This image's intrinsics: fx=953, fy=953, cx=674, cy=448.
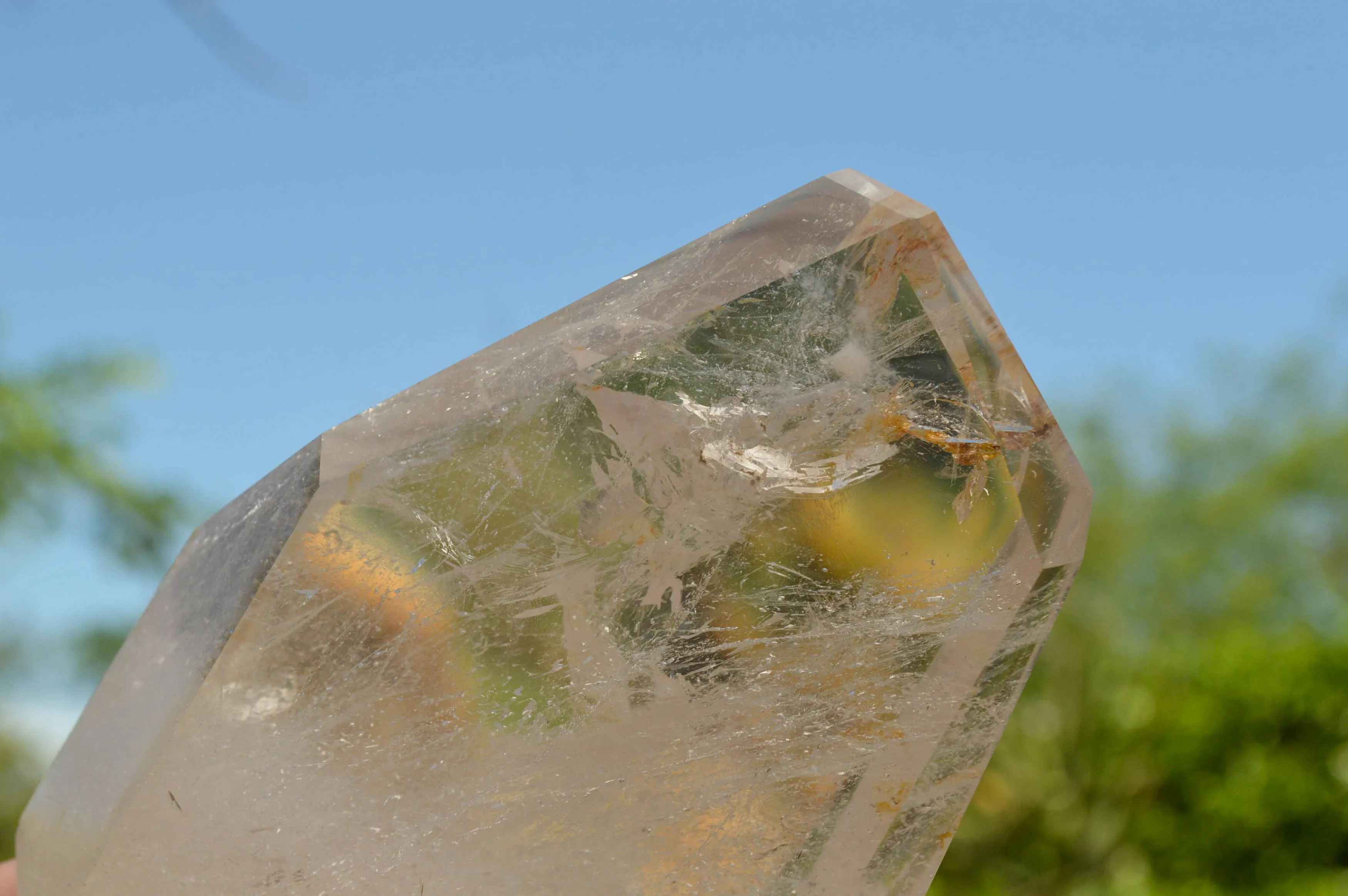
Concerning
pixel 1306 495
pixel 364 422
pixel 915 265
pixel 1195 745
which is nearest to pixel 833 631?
pixel 915 265

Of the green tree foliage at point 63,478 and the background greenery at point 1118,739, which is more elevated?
the green tree foliage at point 63,478

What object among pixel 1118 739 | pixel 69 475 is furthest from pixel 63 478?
pixel 1118 739

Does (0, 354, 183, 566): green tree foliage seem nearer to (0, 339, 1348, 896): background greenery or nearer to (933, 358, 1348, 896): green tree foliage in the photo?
(0, 339, 1348, 896): background greenery

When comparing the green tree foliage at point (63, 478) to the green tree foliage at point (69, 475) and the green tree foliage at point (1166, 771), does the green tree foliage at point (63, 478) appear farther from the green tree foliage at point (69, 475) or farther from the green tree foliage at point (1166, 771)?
the green tree foliage at point (1166, 771)

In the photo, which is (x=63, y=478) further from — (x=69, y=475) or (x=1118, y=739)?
(x=1118, y=739)

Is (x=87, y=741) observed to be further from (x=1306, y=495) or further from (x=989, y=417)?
(x=1306, y=495)

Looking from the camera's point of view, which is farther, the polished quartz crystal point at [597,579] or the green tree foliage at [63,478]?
the green tree foliage at [63,478]

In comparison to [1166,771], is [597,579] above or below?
above

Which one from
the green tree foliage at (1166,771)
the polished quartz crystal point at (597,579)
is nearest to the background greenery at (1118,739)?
the green tree foliage at (1166,771)

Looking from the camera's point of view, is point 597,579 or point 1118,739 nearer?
point 597,579
